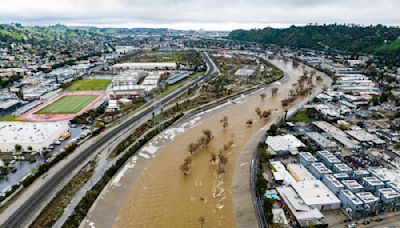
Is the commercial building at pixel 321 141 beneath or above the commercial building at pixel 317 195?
above

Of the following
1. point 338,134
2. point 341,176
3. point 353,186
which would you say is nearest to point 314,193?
point 353,186

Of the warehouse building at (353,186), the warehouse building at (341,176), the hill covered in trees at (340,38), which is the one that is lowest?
the warehouse building at (353,186)

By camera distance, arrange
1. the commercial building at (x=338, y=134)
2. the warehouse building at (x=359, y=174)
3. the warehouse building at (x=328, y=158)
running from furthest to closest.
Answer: the commercial building at (x=338, y=134) → the warehouse building at (x=328, y=158) → the warehouse building at (x=359, y=174)

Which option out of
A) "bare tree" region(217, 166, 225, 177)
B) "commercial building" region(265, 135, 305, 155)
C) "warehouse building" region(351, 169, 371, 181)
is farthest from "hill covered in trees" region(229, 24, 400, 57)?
"bare tree" region(217, 166, 225, 177)

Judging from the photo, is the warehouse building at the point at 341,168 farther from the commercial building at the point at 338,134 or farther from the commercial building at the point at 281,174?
the commercial building at the point at 338,134

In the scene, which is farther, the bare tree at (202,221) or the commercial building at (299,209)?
the commercial building at (299,209)

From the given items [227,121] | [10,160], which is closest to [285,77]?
[227,121]

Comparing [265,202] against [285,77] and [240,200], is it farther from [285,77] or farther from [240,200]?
[285,77]

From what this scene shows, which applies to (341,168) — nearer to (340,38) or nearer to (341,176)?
(341,176)

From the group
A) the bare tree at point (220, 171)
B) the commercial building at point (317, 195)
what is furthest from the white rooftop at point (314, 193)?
the bare tree at point (220, 171)
